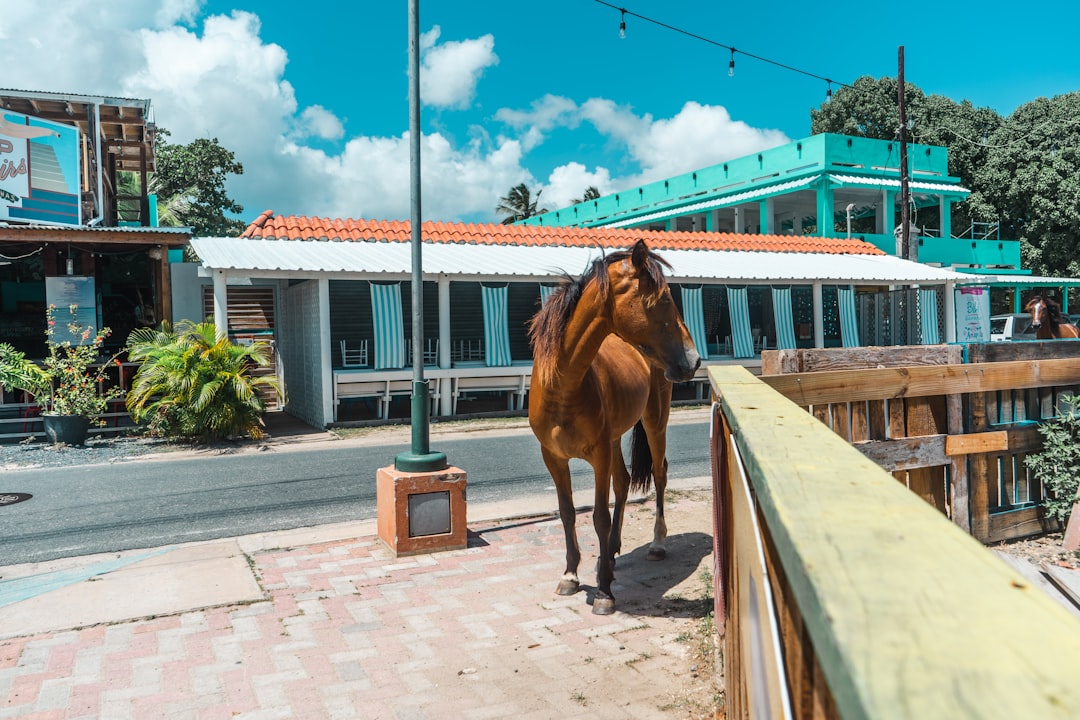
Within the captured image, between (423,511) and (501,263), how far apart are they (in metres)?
10.1

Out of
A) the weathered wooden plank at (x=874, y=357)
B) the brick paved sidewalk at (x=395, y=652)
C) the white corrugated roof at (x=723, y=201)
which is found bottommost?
the brick paved sidewalk at (x=395, y=652)

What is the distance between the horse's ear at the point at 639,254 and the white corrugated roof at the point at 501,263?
20.4 feet

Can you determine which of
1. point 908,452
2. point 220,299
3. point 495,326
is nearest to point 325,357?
point 220,299

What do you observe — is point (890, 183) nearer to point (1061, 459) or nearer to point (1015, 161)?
point (1015, 161)

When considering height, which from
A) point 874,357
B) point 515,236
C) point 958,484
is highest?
point 515,236

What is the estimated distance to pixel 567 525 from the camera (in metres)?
4.80

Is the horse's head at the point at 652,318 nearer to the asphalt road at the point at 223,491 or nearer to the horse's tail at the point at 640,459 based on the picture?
the horse's tail at the point at 640,459

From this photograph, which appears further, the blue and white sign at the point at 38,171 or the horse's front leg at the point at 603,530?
the blue and white sign at the point at 38,171

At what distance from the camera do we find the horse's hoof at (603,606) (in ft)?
14.6

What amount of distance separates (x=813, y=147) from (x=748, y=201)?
9.26 feet

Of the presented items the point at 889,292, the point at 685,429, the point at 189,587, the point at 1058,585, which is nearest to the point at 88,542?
the point at 189,587

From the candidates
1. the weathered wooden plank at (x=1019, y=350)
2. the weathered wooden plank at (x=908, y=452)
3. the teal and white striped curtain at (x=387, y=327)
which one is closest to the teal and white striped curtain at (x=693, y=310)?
the teal and white striped curtain at (x=387, y=327)

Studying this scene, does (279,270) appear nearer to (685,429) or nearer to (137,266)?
(685,429)

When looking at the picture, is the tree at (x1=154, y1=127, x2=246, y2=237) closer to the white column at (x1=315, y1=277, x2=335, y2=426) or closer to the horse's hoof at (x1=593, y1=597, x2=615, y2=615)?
the white column at (x1=315, y1=277, x2=335, y2=426)
